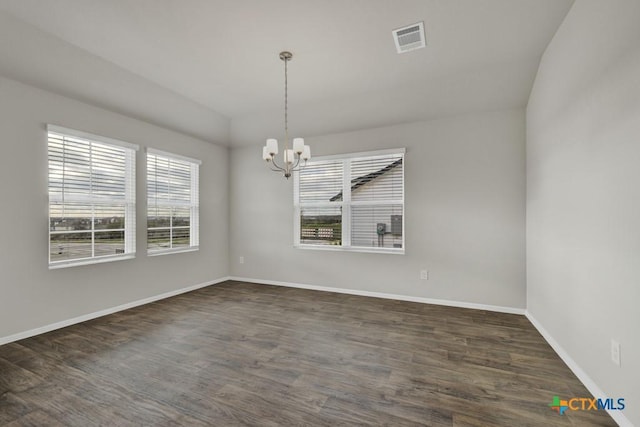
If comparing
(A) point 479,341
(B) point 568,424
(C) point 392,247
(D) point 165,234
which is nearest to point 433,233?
(C) point 392,247

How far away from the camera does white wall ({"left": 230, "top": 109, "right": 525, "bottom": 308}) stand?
12.4ft

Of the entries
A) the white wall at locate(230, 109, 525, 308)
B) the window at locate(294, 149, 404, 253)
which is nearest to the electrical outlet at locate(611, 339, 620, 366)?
the white wall at locate(230, 109, 525, 308)

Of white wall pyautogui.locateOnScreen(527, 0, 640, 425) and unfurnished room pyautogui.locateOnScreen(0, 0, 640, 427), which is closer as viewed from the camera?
white wall pyautogui.locateOnScreen(527, 0, 640, 425)

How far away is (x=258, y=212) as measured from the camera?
5441 mm

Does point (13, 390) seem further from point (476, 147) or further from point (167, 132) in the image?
point (476, 147)

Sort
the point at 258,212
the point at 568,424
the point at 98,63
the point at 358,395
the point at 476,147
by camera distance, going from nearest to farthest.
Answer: the point at 568,424 → the point at 358,395 → the point at 98,63 → the point at 476,147 → the point at 258,212

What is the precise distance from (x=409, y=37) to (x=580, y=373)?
124 inches

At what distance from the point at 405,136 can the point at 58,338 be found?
4.78 meters

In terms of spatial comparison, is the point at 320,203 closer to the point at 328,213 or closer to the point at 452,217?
the point at 328,213

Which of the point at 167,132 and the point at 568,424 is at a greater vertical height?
the point at 167,132

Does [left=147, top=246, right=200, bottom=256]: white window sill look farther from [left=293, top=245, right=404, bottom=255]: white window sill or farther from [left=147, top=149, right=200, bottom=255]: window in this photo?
[left=293, top=245, right=404, bottom=255]: white window sill

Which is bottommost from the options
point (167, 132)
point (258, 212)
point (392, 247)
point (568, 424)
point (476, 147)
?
point (568, 424)

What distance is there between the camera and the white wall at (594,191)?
5.51 ft

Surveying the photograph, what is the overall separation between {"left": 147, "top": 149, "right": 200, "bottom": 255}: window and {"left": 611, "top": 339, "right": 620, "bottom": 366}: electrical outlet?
491 cm
